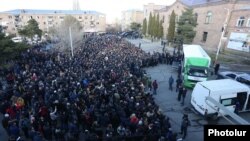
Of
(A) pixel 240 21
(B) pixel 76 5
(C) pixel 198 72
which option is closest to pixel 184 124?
(C) pixel 198 72

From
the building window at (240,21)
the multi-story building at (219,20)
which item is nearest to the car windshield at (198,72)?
the multi-story building at (219,20)

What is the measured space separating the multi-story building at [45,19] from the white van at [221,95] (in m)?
56.2

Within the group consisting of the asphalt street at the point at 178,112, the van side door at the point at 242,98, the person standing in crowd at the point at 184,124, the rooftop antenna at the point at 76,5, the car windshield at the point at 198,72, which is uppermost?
the rooftop antenna at the point at 76,5

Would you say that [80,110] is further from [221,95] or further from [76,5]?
[76,5]

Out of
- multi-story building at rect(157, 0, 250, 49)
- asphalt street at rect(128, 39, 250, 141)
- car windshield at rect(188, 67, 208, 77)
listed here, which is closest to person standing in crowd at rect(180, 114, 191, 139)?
asphalt street at rect(128, 39, 250, 141)

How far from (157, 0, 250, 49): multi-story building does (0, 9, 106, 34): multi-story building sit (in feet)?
134

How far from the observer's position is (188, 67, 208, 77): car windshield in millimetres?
18172

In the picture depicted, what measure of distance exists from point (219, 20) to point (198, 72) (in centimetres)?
1819

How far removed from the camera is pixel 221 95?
41.5 ft

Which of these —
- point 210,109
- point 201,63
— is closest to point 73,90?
point 210,109

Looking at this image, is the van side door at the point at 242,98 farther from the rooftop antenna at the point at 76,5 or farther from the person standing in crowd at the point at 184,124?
the rooftop antenna at the point at 76,5

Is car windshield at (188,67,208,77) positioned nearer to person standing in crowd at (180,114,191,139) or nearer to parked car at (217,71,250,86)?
parked car at (217,71,250,86)

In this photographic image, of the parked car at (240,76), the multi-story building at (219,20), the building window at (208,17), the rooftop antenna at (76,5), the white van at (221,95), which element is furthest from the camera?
the rooftop antenna at (76,5)

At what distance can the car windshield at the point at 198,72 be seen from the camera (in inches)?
715
